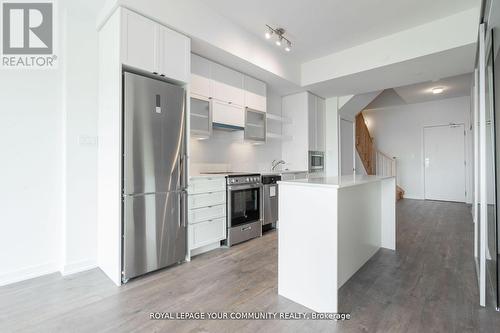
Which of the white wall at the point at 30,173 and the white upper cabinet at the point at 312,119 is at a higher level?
the white upper cabinet at the point at 312,119

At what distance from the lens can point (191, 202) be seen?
9.29 ft

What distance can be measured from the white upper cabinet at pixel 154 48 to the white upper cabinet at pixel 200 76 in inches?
15.4

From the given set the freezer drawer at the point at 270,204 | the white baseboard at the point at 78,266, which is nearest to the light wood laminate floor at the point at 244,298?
the white baseboard at the point at 78,266

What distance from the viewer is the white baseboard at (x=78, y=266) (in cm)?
245

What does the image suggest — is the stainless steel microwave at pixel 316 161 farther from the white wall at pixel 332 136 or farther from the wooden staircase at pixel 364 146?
the wooden staircase at pixel 364 146

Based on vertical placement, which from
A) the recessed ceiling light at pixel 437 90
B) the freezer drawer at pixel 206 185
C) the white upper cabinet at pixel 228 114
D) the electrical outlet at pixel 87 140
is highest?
the recessed ceiling light at pixel 437 90

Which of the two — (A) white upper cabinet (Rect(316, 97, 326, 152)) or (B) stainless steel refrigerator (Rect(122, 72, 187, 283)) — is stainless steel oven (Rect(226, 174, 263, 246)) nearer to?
(B) stainless steel refrigerator (Rect(122, 72, 187, 283))

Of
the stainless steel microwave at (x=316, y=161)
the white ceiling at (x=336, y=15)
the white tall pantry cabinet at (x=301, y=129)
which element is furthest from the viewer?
the stainless steel microwave at (x=316, y=161)

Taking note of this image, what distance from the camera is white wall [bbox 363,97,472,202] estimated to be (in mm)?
6518

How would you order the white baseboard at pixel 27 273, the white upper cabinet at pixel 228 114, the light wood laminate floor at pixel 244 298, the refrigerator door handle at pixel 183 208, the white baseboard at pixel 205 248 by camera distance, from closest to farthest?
the light wood laminate floor at pixel 244 298
the white baseboard at pixel 27 273
the refrigerator door handle at pixel 183 208
the white baseboard at pixel 205 248
the white upper cabinet at pixel 228 114

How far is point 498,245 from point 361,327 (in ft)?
4.15

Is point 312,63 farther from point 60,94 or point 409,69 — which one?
point 60,94

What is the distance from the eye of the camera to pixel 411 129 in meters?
7.18

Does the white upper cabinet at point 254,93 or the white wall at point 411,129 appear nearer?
the white upper cabinet at point 254,93
